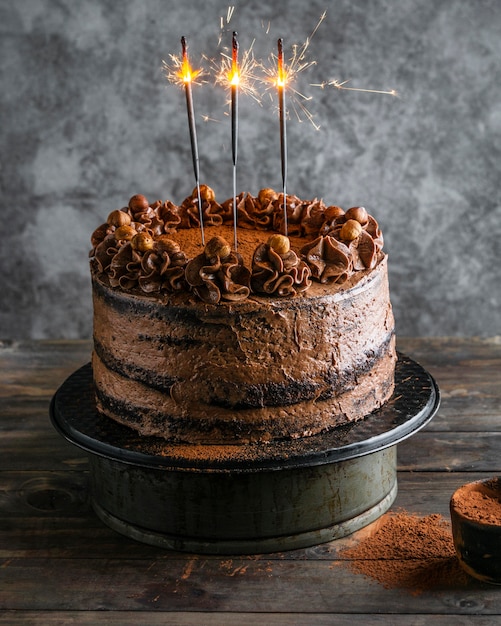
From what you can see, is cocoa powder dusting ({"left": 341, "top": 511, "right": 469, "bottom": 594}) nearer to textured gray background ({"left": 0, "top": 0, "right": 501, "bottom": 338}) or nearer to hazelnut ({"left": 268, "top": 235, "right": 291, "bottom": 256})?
hazelnut ({"left": 268, "top": 235, "right": 291, "bottom": 256})

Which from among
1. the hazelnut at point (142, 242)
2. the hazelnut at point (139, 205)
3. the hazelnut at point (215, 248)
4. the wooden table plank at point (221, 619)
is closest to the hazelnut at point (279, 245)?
the hazelnut at point (215, 248)

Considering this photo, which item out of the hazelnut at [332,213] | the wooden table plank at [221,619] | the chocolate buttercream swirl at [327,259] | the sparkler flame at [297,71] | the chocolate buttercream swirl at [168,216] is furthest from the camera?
the sparkler flame at [297,71]

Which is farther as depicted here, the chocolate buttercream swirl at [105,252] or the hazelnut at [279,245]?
the chocolate buttercream swirl at [105,252]

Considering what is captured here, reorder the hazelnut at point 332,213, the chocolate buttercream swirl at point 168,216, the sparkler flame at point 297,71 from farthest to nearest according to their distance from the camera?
the sparkler flame at point 297,71, the chocolate buttercream swirl at point 168,216, the hazelnut at point 332,213

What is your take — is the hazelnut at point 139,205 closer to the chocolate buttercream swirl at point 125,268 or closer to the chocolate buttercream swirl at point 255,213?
the chocolate buttercream swirl at point 255,213

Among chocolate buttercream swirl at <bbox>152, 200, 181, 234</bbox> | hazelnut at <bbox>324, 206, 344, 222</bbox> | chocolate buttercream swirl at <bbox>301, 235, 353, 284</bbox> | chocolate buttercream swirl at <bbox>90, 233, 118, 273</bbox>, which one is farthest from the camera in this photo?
chocolate buttercream swirl at <bbox>152, 200, 181, 234</bbox>

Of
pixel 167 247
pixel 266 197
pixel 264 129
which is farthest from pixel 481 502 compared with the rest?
pixel 264 129

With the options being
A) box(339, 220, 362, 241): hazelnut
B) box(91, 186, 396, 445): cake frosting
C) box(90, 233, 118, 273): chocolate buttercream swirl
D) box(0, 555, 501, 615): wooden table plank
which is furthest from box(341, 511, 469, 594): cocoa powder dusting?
box(90, 233, 118, 273): chocolate buttercream swirl
